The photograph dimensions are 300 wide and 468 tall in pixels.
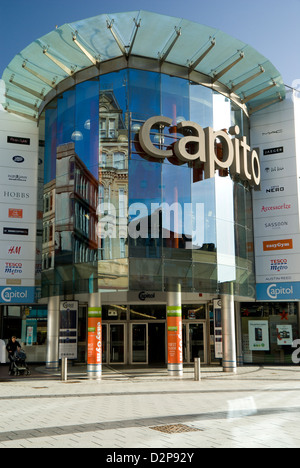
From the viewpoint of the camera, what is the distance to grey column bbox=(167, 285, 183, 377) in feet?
65.7

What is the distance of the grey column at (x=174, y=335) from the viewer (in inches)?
788

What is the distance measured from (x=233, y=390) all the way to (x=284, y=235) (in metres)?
11.5

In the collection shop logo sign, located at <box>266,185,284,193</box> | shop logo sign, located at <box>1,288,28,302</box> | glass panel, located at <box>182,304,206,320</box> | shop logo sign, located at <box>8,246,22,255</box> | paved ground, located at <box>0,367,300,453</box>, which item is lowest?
paved ground, located at <box>0,367,300,453</box>

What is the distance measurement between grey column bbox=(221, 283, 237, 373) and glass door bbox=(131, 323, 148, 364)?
4982 mm

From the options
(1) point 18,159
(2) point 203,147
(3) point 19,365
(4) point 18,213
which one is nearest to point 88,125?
(2) point 203,147

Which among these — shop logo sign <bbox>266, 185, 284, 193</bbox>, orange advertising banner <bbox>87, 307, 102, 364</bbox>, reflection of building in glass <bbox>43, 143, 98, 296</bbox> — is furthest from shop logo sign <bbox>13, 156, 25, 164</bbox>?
shop logo sign <bbox>266, 185, 284, 193</bbox>

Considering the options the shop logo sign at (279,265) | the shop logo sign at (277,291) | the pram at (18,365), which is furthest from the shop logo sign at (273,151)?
the pram at (18,365)

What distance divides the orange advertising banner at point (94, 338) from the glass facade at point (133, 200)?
3.28 feet

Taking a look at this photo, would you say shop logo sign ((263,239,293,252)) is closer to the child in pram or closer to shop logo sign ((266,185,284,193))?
shop logo sign ((266,185,284,193))

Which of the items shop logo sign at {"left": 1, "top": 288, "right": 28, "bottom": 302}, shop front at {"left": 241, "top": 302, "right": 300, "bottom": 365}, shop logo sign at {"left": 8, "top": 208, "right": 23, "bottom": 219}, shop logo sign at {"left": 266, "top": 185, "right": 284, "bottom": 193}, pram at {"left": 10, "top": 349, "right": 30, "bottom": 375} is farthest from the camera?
shop front at {"left": 241, "top": 302, "right": 300, "bottom": 365}

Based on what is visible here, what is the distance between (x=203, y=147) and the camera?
2106cm

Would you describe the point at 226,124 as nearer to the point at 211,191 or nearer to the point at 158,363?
the point at 211,191

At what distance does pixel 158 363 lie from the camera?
25.7m

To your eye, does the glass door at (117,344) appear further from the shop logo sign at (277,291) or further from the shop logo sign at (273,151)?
the shop logo sign at (273,151)
